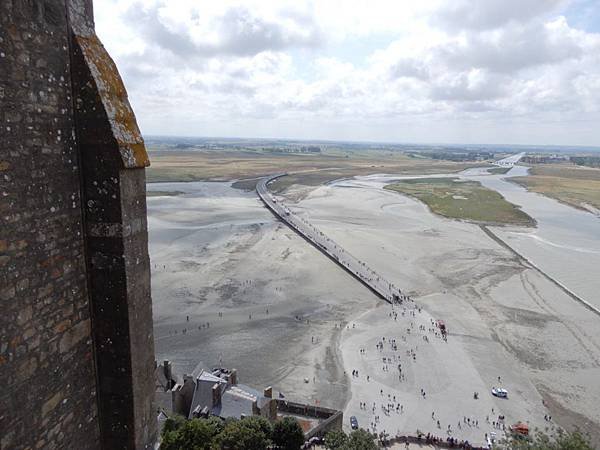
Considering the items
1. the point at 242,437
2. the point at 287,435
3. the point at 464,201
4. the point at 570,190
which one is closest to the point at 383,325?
the point at 287,435

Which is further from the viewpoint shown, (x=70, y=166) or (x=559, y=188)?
(x=559, y=188)

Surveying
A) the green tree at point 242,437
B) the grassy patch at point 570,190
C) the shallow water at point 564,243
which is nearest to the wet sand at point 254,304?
the green tree at point 242,437

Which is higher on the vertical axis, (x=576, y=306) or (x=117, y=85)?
(x=117, y=85)

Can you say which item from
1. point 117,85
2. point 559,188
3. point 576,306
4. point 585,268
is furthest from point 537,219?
point 117,85

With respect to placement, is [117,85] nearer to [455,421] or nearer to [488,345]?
[455,421]

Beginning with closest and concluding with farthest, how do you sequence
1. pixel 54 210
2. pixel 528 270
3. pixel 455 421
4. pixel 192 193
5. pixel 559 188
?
pixel 54 210 → pixel 455 421 → pixel 528 270 → pixel 192 193 → pixel 559 188

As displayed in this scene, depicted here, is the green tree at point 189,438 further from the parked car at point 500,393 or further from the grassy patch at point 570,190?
the grassy patch at point 570,190
